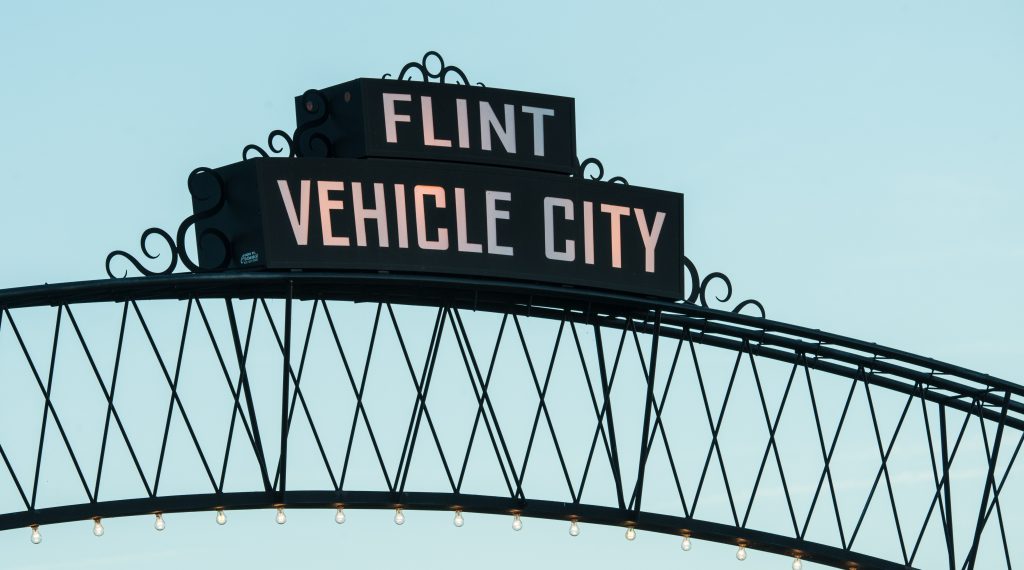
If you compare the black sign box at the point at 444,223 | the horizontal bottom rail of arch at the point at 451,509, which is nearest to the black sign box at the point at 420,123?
the black sign box at the point at 444,223

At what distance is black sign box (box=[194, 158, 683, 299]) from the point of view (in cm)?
2744

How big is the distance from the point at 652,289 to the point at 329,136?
476 centimetres

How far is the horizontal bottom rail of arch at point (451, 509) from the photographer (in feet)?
88.8

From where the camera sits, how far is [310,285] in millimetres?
27750

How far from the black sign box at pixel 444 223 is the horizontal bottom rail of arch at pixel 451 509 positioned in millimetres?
2838

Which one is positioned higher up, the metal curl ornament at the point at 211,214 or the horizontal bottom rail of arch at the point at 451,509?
the metal curl ornament at the point at 211,214

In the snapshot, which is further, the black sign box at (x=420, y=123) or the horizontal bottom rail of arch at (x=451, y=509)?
the black sign box at (x=420, y=123)

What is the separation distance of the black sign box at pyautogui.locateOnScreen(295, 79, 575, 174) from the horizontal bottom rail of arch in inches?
167

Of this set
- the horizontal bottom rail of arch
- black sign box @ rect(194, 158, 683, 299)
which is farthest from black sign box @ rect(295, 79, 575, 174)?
the horizontal bottom rail of arch

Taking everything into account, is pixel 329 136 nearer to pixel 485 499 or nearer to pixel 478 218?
pixel 478 218

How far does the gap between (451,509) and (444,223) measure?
3.63m

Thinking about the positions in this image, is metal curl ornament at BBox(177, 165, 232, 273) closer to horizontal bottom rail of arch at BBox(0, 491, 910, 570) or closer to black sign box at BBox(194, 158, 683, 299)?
black sign box at BBox(194, 158, 683, 299)

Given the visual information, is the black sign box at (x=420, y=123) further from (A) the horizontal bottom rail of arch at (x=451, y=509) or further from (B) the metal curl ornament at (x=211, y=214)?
(A) the horizontal bottom rail of arch at (x=451, y=509)

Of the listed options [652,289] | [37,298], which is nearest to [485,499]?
[652,289]
